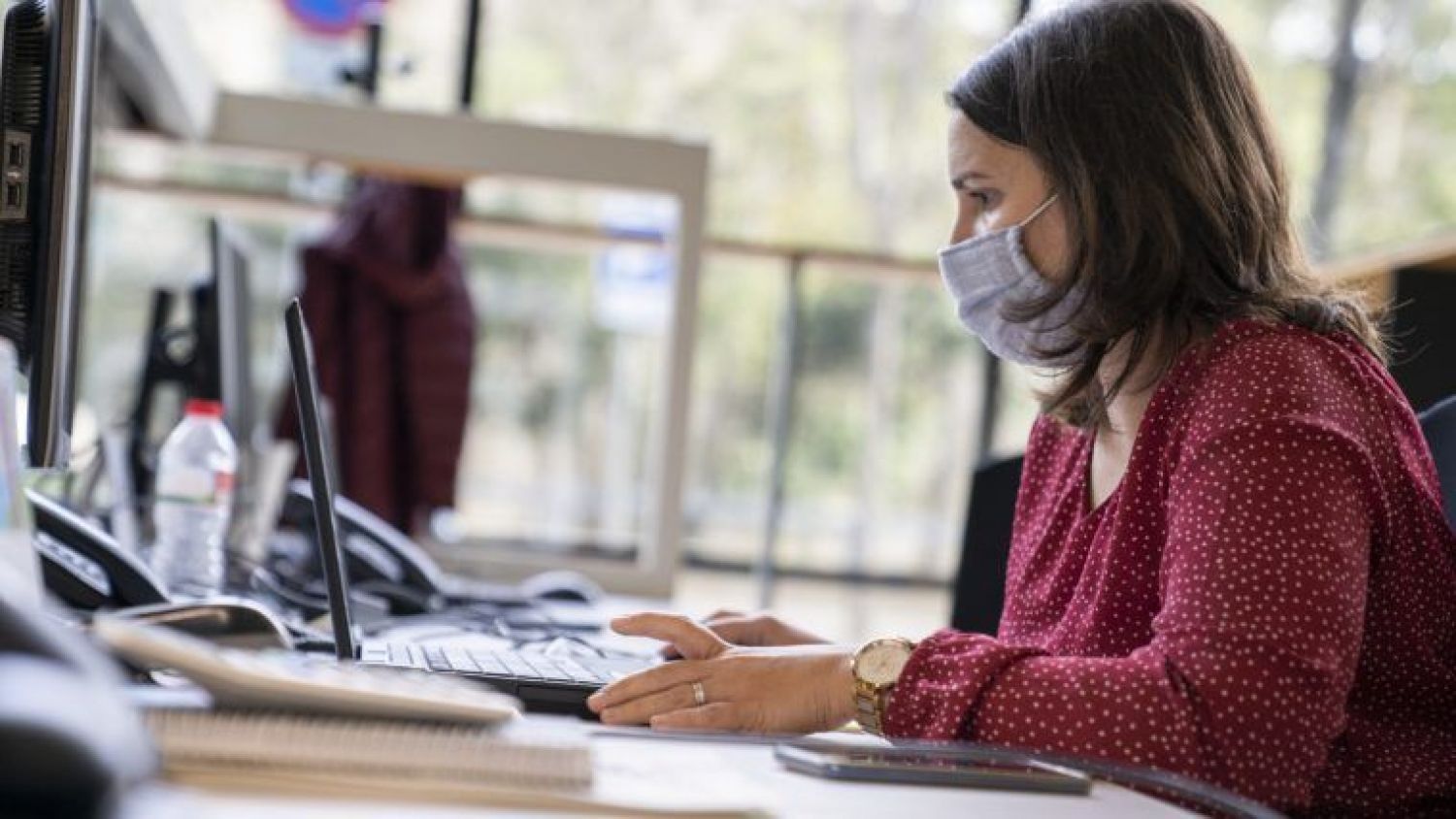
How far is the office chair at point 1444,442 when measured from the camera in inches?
53.2

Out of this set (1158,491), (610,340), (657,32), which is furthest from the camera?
(657,32)

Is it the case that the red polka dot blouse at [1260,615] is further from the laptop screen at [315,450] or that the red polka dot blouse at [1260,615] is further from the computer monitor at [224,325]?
the computer monitor at [224,325]

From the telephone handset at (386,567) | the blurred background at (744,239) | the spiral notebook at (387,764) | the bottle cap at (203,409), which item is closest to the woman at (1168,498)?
the spiral notebook at (387,764)

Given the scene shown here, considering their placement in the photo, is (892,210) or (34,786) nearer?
(34,786)

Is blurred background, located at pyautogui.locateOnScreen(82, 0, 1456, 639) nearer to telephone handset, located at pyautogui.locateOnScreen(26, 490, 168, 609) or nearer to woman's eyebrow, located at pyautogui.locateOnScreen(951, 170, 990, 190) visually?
telephone handset, located at pyautogui.locateOnScreen(26, 490, 168, 609)

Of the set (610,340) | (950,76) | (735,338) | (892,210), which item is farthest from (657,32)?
(950,76)

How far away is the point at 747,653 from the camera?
1.19m

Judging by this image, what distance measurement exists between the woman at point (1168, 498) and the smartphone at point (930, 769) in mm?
64

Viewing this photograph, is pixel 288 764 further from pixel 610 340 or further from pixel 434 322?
pixel 610 340

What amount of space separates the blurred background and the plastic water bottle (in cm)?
70

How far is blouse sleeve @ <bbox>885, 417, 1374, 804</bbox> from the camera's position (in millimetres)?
1048

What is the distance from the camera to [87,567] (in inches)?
61.9

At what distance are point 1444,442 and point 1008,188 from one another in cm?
39

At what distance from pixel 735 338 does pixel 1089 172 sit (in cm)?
364
